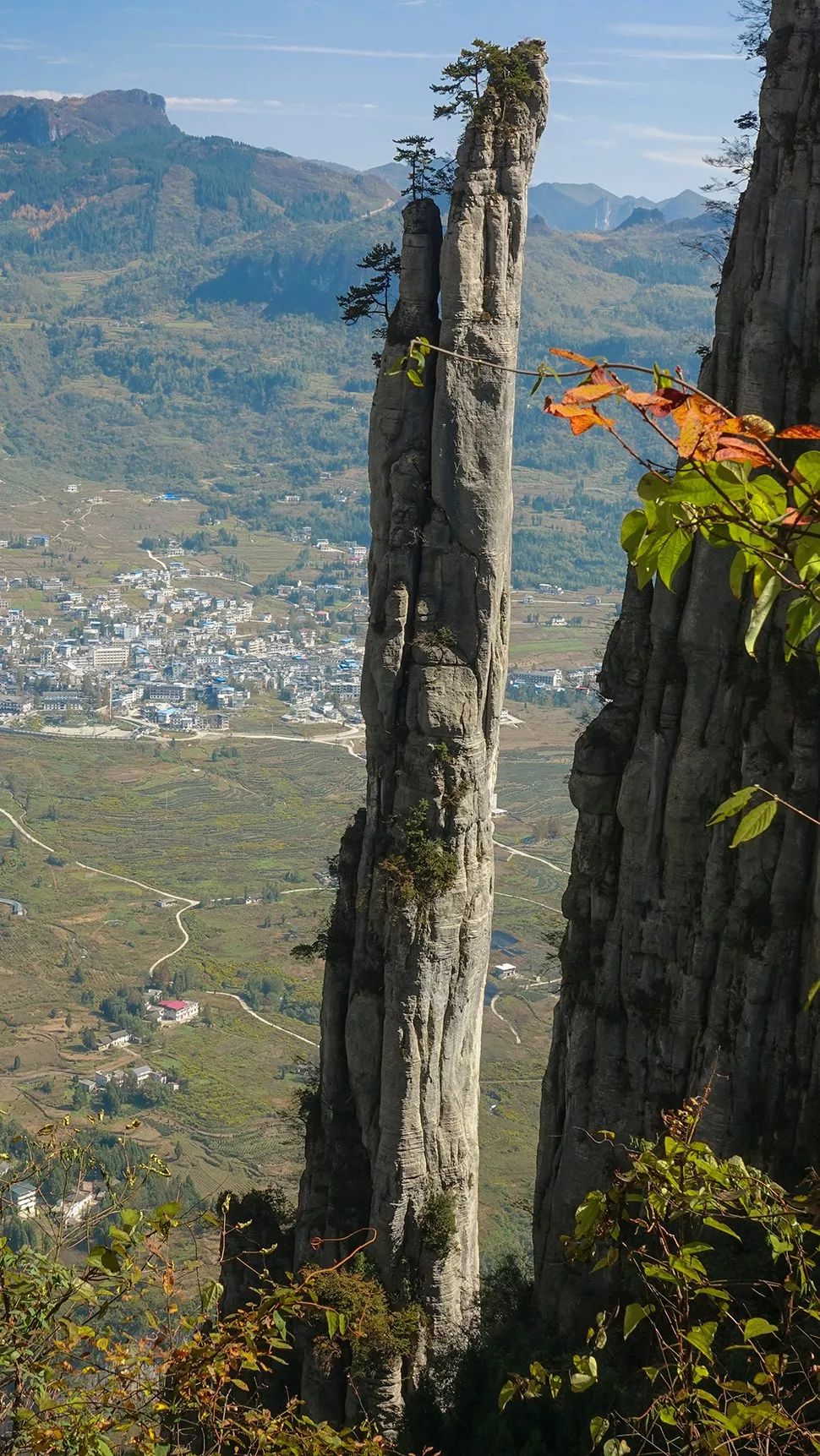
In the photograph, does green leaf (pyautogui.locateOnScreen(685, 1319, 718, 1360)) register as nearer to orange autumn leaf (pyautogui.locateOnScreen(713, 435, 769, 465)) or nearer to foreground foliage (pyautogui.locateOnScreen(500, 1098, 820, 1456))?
foreground foliage (pyautogui.locateOnScreen(500, 1098, 820, 1456))

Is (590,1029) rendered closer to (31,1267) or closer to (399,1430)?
(399,1430)

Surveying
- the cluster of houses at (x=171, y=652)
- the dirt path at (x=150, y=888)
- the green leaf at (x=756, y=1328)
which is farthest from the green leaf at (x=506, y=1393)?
the cluster of houses at (x=171, y=652)

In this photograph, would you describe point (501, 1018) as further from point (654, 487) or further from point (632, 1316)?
point (654, 487)

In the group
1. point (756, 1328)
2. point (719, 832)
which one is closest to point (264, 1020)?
point (719, 832)

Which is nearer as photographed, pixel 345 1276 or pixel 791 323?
pixel 791 323

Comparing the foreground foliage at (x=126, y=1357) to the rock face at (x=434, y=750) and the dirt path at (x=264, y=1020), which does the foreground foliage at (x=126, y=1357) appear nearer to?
the rock face at (x=434, y=750)

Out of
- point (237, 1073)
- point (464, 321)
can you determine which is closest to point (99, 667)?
point (237, 1073)

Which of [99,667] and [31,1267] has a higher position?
[31,1267]
